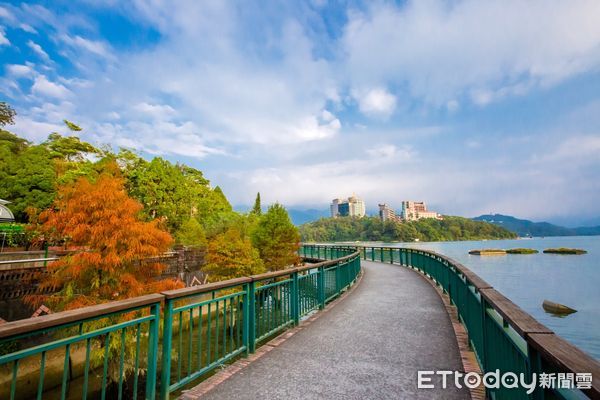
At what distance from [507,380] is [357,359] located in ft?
7.16

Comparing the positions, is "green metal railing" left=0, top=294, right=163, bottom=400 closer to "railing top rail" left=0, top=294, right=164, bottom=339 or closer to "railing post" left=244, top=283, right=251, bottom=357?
"railing top rail" left=0, top=294, right=164, bottom=339

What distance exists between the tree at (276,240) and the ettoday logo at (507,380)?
24.6m

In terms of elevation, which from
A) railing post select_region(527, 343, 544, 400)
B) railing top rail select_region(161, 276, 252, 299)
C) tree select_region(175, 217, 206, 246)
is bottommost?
railing post select_region(527, 343, 544, 400)

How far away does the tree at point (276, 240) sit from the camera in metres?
28.4

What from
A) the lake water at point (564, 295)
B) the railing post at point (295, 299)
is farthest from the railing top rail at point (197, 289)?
the lake water at point (564, 295)

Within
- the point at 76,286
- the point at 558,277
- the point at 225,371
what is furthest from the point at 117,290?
the point at 558,277

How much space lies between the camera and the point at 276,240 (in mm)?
28750

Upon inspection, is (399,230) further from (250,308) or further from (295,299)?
(250,308)

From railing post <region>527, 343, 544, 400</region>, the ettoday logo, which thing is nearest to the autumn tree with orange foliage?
the ettoday logo

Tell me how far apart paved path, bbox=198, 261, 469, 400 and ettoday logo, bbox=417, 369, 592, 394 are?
150mm

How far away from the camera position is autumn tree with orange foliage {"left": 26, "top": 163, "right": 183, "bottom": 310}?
408 inches

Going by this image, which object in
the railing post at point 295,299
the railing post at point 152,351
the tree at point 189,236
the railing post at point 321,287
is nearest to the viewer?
the railing post at point 152,351

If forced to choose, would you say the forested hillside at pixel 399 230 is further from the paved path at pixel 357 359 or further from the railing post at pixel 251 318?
Result: the railing post at pixel 251 318

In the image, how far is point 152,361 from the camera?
3.27 meters
